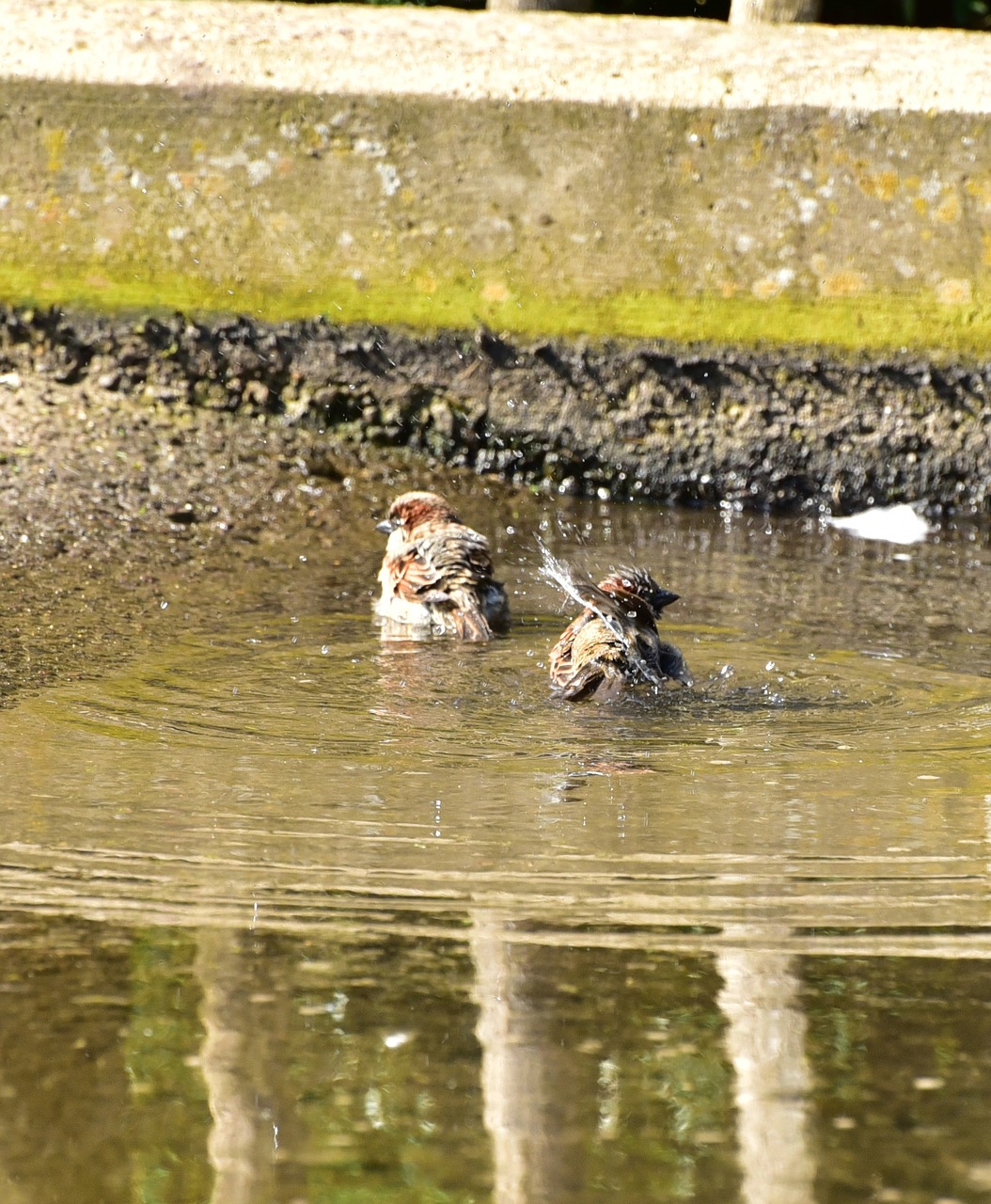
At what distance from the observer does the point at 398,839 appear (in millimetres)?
3688

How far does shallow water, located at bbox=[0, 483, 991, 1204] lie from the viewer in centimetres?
247

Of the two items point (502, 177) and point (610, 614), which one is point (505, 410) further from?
point (610, 614)

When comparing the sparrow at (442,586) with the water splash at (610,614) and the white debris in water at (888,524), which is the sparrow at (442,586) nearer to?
the water splash at (610,614)

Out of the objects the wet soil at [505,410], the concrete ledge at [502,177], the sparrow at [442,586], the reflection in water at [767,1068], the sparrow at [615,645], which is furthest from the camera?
the wet soil at [505,410]

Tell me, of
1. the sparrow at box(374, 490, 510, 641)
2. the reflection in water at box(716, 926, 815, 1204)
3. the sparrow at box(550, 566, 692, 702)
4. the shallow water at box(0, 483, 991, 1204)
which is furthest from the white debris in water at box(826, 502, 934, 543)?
the reflection in water at box(716, 926, 815, 1204)

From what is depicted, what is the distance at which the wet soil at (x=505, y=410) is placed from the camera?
8.09 metres

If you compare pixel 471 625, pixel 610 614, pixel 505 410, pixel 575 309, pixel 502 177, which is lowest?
pixel 471 625

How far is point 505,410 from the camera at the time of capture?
8.21m

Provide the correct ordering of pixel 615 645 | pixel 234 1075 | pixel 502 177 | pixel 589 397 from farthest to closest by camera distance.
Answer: pixel 589 397, pixel 502 177, pixel 615 645, pixel 234 1075

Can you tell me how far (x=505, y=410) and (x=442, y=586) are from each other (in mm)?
2206

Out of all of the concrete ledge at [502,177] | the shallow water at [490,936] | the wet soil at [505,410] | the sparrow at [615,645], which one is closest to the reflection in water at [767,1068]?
the shallow water at [490,936]

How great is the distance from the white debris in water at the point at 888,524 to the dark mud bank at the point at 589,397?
9cm

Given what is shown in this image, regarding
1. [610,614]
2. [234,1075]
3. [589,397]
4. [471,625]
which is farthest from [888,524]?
[234,1075]

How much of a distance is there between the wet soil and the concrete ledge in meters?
0.15
